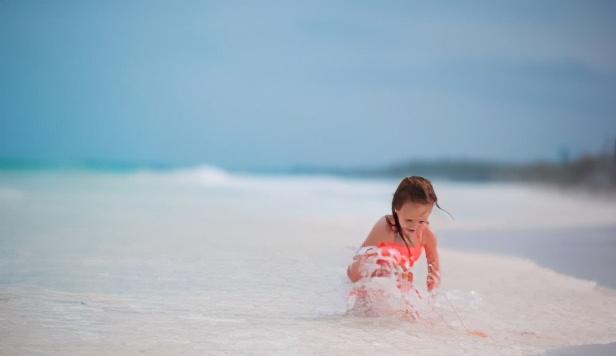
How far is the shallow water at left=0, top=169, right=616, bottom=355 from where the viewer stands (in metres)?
2.63

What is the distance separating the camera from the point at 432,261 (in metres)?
3.34

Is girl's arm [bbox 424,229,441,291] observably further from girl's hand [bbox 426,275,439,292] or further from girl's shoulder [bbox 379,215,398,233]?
girl's shoulder [bbox 379,215,398,233]

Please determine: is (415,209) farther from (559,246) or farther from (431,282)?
(559,246)

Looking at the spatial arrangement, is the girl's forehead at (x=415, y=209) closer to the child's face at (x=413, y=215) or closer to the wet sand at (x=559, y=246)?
the child's face at (x=413, y=215)

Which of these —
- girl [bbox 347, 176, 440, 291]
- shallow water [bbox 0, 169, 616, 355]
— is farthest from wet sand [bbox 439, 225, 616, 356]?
girl [bbox 347, 176, 440, 291]

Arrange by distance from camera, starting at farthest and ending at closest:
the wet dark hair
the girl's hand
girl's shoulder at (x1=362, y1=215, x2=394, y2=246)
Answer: the girl's hand
girl's shoulder at (x1=362, y1=215, x2=394, y2=246)
the wet dark hair

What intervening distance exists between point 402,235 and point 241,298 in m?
0.95

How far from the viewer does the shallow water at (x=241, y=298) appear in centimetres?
263

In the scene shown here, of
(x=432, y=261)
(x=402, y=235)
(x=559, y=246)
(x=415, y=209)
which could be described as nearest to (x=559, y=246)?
(x=559, y=246)

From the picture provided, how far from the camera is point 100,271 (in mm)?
4211

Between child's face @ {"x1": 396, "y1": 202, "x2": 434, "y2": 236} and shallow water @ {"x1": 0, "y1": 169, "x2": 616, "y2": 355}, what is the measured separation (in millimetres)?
371

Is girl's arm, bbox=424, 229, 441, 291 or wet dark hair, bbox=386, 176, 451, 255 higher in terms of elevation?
wet dark hair, bbox=386, 176, 451, 255

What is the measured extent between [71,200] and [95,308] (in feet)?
24.7

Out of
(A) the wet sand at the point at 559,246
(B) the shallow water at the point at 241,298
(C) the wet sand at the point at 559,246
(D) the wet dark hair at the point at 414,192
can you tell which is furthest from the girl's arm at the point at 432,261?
(A) the wet sand at the point at 559,246
